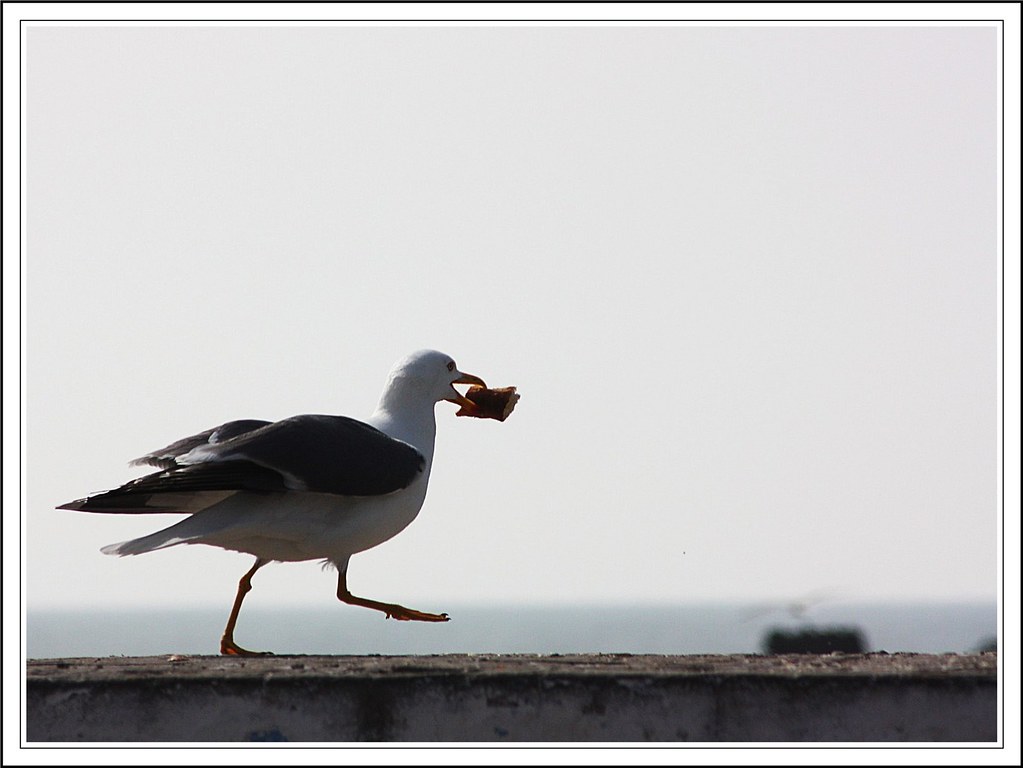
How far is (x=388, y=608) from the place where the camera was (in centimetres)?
988

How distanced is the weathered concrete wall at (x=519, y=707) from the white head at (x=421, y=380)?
3.75 m

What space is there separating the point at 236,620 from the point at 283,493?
112 centimetres

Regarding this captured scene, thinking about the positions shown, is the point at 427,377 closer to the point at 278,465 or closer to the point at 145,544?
the point at 278,465

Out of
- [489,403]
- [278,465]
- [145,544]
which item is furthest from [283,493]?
[489,403]

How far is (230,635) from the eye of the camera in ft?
31.6

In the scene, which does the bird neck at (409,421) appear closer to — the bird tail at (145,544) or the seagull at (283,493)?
the seagull at (283,493)

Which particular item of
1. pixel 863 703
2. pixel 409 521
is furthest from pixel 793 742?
pixel 409 521

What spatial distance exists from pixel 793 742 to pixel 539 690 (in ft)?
3.87

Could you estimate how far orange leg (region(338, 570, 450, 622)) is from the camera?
977 centimetres

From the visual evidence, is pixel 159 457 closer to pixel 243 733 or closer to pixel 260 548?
pixel 260 548

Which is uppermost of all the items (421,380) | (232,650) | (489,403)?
(421,380)

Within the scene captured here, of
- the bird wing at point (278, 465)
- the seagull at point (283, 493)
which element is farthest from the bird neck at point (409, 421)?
the bird wing at point (278, 465)

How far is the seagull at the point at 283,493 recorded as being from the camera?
28.8ft

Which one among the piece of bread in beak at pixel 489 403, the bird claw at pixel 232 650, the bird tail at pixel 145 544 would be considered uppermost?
the piece of bread in beak at pixel 489 403
